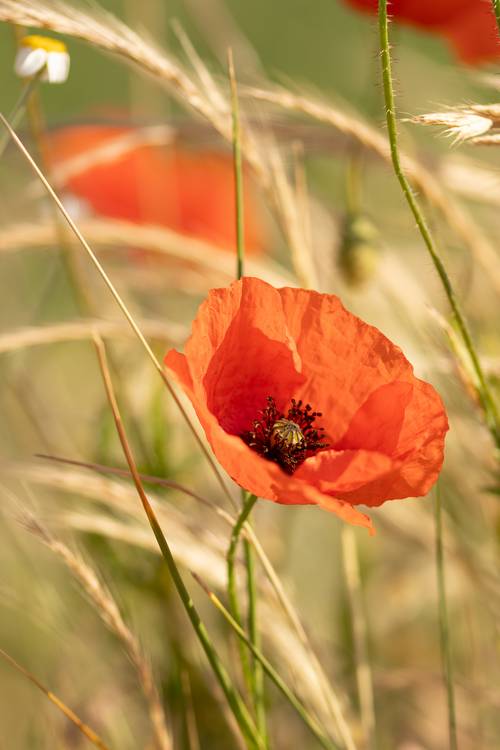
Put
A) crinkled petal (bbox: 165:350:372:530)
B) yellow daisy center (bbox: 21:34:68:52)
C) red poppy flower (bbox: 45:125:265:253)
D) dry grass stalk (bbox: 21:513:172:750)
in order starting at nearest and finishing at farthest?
crinkled petal (bbox: 165:350:372:530) < dry grass stalk (bbox: 21:513:172:750) < yellow daisy center (bbox: 21:34:68:52) < red poppy flower (bbox: 45:125:265:253)

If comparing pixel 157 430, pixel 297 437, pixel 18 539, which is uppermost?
pixel 297 437

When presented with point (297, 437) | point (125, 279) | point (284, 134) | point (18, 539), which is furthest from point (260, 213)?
point (297, 437)

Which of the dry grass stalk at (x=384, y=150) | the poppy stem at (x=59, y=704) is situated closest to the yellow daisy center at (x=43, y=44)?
the dry grass stalk at (x=384, y=150)

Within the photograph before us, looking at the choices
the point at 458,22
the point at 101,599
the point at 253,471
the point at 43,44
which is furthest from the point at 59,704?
the point at 458,22

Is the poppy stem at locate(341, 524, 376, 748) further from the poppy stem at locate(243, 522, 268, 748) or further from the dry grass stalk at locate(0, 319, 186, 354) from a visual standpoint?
the dry grass stalk at locate(0, 319, 186, 354)

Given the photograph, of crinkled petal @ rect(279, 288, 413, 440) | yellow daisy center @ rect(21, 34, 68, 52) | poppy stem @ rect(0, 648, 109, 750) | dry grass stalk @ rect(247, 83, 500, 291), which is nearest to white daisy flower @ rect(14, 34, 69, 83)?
yellow daisy center @ rect(21, 34, 68, 52)

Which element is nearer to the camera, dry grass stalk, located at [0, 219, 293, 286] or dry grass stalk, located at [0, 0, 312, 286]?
dry grass stalk, located at [0, 0, 312, 286]

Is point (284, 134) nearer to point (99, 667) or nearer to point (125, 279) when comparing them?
point (125, 279)
